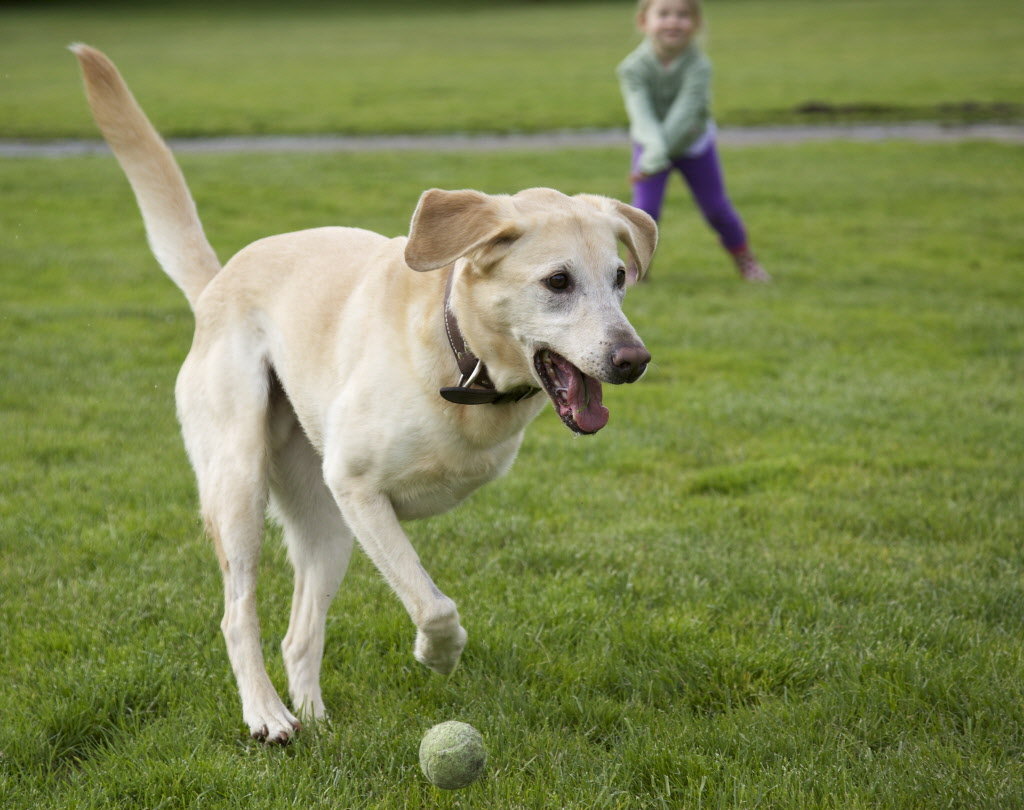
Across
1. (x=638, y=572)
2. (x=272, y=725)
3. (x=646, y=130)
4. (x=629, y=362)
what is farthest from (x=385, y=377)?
(x=646, y=130)

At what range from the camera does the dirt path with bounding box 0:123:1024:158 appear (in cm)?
1691

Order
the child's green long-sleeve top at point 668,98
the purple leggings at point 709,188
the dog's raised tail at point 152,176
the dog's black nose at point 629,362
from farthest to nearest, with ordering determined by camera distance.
Answer: the purple leggings at point 709,188 < the child's green long-sleeve top at point 668,98 < the dog's raised tail at point 152,176 < the dog's black nose at point 629,362

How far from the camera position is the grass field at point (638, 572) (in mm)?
3023

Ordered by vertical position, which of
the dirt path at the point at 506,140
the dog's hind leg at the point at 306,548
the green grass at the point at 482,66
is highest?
the dog's hind leg at the point at 306,548

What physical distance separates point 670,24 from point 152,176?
589 cm

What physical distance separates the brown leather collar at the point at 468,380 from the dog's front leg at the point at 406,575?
0.43 meters

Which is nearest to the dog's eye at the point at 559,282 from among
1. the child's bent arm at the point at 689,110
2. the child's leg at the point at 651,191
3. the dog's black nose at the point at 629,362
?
the dog's black nose at the point at 629,362

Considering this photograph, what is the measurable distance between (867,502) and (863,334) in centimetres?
317

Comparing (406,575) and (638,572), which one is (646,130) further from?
(406,575)

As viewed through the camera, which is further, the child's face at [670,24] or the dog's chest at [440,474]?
the child's face at [670,24]

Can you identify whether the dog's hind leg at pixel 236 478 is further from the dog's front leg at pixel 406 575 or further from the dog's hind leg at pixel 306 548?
the dog's front leg at pixel 406 575

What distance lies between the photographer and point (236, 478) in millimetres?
3537

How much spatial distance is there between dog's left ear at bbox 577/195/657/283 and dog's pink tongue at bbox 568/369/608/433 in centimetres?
52

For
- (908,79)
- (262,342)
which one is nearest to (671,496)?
(262,342)
